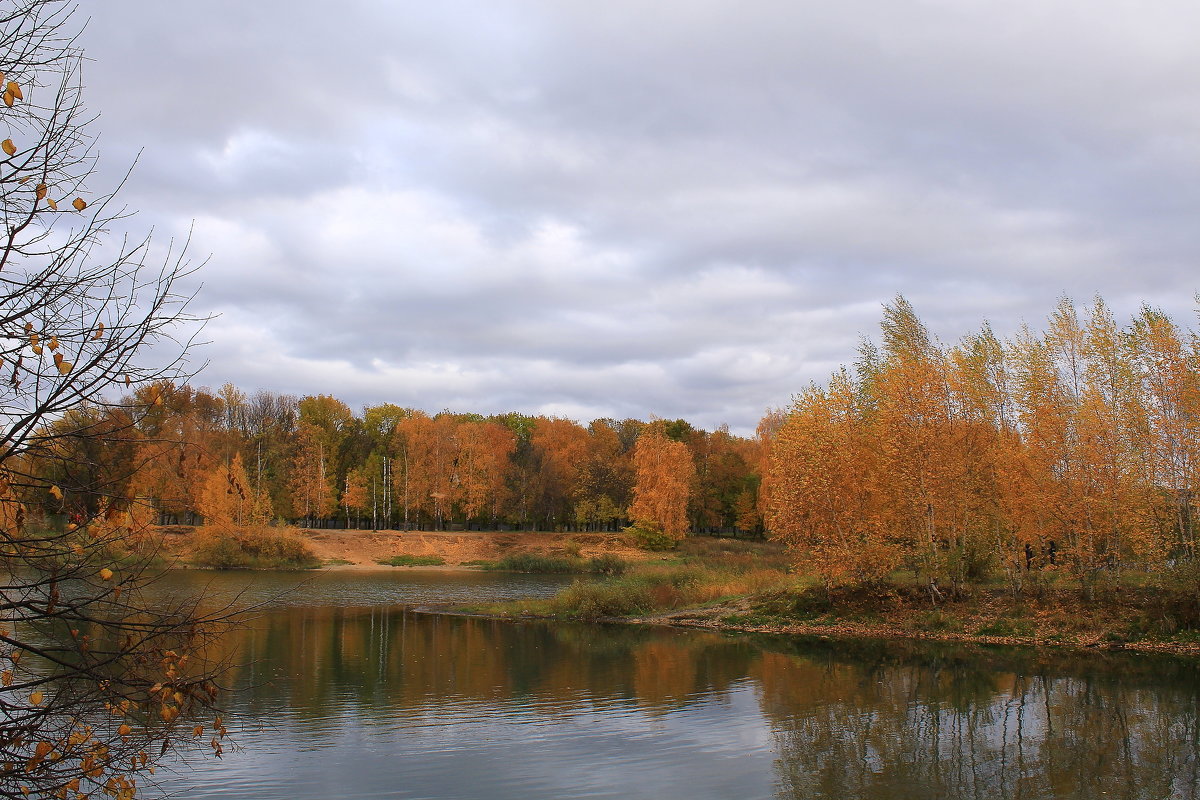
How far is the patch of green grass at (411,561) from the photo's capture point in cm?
6662

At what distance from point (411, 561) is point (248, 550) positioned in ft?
41.9

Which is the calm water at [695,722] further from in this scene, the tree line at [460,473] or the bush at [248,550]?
the tree line at [460,473]

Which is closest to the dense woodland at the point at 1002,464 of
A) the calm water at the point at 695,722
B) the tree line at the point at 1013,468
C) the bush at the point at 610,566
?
the tree line at the point at 1013,468

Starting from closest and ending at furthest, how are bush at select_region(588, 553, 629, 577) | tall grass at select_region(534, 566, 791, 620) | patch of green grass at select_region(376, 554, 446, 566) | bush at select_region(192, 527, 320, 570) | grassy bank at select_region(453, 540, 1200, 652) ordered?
grassy bank at select_region(453, 540, 1200, 652), tall grass at select_region(534, 566, 791, 620), bush at select_region(588, 553, 629, 577), bush at select_region(192, 527, 320, 570), patch of green grass at select_region(376, 554, 446, 566)

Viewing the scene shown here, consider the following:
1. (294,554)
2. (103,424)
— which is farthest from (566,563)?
(103,424)

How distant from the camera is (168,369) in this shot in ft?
18.7

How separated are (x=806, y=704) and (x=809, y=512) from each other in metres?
13.0

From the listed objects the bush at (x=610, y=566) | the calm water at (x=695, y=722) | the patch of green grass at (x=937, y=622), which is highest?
the calm water at (x=695, y=722)

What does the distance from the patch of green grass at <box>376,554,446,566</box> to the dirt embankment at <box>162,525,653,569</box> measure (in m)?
0.60

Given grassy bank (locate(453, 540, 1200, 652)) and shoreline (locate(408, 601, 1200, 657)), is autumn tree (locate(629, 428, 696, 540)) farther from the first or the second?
shoreline (locate(408, 601, 1200, 657))

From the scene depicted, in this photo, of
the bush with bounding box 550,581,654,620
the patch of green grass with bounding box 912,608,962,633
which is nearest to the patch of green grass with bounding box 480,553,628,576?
the bush with bounding box 550,581,654,620

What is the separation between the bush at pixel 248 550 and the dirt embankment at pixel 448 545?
5.92ft

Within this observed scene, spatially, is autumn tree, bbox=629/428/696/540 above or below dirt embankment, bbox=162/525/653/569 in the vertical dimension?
above

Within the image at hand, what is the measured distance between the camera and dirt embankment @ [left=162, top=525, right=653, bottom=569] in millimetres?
66125
